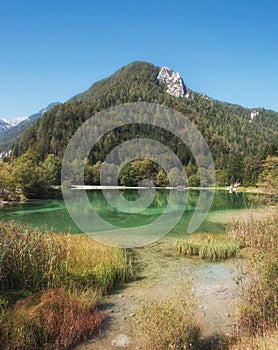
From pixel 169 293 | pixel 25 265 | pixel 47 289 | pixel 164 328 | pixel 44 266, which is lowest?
pixel 169 293

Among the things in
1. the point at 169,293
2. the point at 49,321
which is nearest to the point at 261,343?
Answer: the point at 49,321

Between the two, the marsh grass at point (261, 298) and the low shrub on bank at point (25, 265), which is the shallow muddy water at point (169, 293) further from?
the low shrub on bank at point (25, 265)

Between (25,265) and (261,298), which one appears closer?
(261,298)

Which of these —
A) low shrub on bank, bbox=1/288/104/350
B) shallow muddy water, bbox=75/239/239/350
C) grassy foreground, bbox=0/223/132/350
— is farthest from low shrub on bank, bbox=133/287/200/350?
grassy foreground, bbox=0/223/132/350

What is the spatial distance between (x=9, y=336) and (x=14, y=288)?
3216 millimetres

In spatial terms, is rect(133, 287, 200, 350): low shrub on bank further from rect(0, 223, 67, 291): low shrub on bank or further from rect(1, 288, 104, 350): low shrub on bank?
rect(0, 223, 67, 291): low shrub on bank

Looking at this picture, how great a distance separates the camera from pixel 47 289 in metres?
9.92

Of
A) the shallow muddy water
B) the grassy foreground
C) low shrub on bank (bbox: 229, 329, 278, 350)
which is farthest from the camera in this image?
the shallow muddy water

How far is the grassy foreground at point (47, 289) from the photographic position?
24.8 ft

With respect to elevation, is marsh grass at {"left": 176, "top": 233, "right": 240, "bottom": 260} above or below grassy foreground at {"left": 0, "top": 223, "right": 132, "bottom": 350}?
below

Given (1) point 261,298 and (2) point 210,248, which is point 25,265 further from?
(2) point 210,248

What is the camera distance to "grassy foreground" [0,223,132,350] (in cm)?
755

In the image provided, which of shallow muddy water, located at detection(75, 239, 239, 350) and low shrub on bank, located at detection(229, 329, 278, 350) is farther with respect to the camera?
shallow muddy water, located at detection(75, 239, 239, 350)

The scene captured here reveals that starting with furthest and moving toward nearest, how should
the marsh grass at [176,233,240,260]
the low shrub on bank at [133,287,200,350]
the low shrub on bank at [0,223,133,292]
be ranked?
the marsh grass at [176,233,240,260], the low shrub on bank at [0,223,133,292], the low shrub on bank at [133,287,200,350]
